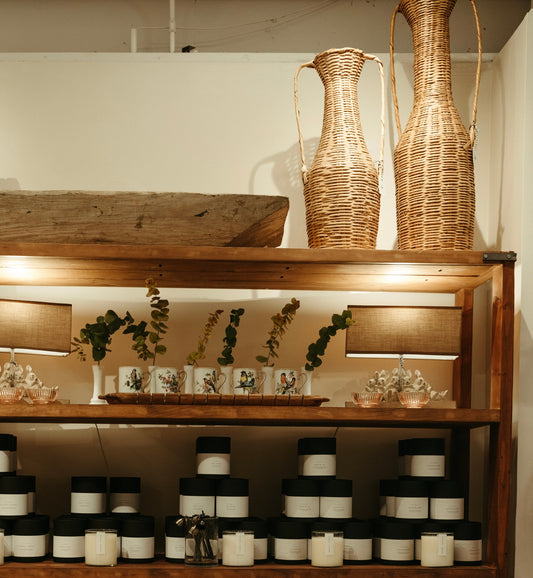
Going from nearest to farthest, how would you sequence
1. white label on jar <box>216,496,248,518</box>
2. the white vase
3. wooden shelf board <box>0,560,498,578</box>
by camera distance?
wooden shelf board <box>0,560,498,578</box>, white label on jar <box>216,496,248,518</box>, the white vase

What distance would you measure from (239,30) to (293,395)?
1324mm

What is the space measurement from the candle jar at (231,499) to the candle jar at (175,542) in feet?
0.35

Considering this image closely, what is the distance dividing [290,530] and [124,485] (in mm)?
474

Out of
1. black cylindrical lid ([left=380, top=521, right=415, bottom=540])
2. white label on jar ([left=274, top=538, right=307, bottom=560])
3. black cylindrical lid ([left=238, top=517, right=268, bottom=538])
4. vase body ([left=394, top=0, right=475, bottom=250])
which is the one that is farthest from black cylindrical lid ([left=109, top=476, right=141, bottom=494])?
vase body ([left=394, top=0, right=475, bottom=250])

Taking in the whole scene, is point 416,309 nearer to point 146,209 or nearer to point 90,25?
point 146,209

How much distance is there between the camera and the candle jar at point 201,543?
6.81 ft

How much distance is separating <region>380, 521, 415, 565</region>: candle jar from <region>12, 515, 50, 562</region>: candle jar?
875mm

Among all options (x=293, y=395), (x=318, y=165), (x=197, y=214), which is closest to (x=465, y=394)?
(x=293, y=395)

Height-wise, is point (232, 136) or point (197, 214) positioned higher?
point (232, 136)

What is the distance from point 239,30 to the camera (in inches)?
109

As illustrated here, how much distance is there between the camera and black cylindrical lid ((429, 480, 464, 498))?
85.6 inches

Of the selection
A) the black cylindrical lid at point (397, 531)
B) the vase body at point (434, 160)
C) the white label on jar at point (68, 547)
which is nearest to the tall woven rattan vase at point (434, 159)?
the vase body at point (434, 160)

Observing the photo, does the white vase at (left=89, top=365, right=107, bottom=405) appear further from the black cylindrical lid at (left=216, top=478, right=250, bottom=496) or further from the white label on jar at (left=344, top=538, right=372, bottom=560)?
the white label on jar at (left=344, top=538, right=372, bottom=560)

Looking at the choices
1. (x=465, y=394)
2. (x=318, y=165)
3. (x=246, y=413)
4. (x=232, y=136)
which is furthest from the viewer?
(x=232, y=136)
